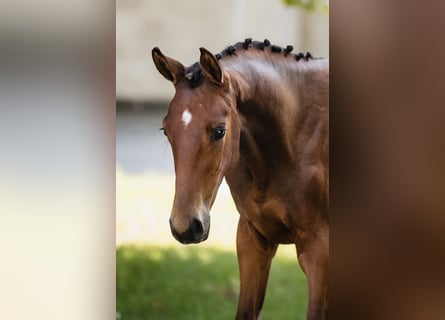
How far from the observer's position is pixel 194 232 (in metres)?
2.81

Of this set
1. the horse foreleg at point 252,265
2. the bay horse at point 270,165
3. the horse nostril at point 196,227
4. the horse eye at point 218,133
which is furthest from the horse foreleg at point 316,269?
the horse eye at point 218,133

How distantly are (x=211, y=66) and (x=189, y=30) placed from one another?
0.88 ft

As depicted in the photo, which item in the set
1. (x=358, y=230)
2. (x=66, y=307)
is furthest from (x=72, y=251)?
(x=358, y=230)

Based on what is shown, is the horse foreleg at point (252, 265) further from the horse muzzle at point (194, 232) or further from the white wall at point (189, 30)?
the white wall at point (189, 30)

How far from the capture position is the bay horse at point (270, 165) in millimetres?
2805

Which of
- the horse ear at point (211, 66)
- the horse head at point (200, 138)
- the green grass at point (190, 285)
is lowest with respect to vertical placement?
the green grass at point (190, 285)

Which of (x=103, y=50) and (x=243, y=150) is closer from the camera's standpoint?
(x=243, y=150)

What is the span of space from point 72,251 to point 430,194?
1.47 metres

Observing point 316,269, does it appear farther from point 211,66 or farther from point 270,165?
point 211,66

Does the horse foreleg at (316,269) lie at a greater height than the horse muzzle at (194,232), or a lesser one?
lesser

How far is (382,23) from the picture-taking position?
288cm

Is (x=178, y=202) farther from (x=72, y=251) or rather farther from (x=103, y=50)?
(x=103, y=50)

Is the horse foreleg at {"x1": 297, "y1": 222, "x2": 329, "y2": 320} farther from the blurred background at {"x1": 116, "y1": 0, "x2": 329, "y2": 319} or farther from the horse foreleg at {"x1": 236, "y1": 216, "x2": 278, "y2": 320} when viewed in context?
the horse foreleg at {"x1": 236, "y1": 216, "x2": 278, "y2": 320}

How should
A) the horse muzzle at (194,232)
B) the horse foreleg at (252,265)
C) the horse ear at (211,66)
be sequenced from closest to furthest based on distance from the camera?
the horse ear at (211,66) < the horse muzzle at (194,232) < the horse foreleg at (252,265)
